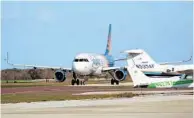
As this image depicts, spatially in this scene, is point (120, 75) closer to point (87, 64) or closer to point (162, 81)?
point (87, 64)

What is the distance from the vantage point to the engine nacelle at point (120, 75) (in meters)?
67.3

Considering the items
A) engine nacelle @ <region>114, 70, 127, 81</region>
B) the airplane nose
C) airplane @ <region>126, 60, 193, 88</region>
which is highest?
the airplane nose

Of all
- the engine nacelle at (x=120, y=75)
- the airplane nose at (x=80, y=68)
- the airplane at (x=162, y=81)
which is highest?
the airplane nose at (x=80, y=68)

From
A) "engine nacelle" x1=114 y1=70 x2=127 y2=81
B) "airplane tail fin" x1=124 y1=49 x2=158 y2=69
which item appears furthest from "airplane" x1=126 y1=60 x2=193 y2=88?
"engine nacelle" x1=114 y1=70 x2=127 y2=81

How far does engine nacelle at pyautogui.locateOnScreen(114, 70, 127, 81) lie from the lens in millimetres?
67325

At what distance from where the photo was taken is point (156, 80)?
45.3 m

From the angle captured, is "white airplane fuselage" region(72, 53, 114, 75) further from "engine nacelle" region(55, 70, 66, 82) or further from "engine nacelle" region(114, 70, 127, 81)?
"engine nacelle" region(55, 70, 66, 82)

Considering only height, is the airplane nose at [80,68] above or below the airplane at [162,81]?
above

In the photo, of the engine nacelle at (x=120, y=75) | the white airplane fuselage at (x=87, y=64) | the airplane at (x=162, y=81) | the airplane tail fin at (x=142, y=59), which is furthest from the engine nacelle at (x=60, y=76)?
the airplane at (x=162, y=81)

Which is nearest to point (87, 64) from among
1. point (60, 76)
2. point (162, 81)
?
point (60, 76)

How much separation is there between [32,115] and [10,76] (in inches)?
5586

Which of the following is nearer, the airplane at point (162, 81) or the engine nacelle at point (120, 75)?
the airplane at point (162, 81)

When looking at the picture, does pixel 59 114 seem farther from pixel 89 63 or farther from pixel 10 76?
pixel 10 76

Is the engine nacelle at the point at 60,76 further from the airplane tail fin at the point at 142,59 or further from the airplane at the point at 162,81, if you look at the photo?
the airplane at the point at 162,81
